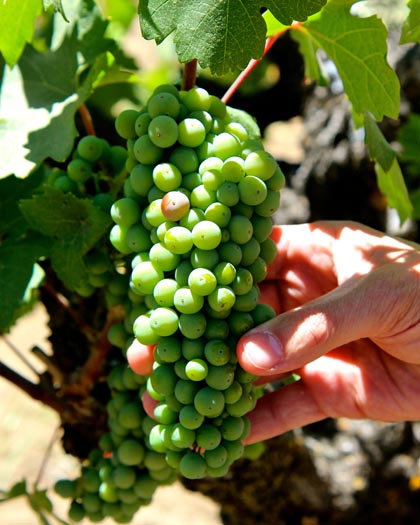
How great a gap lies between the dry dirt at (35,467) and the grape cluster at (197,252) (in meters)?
2.02

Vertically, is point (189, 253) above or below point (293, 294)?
above

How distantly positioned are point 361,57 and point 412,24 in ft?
0.28

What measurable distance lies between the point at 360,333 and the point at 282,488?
3.15 ft

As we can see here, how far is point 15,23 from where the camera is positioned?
1.10 metres

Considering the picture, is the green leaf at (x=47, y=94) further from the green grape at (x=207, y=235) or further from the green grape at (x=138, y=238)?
the green grape at (x=207, y=235)

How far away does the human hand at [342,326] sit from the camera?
103 centimetres

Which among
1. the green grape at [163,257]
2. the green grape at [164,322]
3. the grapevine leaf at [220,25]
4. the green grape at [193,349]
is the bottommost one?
the green grape at [193,349]

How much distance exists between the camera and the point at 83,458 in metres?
1.59

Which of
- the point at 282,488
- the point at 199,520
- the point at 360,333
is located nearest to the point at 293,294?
the point at 360,333

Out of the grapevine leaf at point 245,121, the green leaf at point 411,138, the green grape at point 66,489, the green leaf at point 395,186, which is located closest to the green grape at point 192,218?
the grapevine leaf at point 245,121

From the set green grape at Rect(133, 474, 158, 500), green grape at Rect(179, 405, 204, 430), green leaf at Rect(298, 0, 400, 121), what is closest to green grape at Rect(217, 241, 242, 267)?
green grape at Rect(179, 405, 204, 430)

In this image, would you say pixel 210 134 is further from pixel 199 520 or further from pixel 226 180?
pixel 199 520

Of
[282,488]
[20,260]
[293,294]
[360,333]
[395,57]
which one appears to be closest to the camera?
[360,333]

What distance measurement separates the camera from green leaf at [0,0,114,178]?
117 cm
